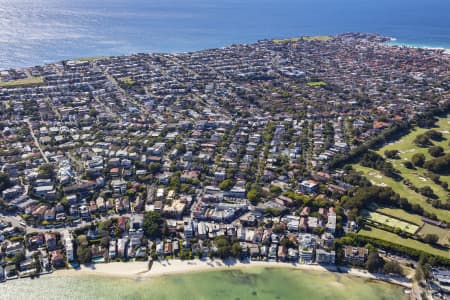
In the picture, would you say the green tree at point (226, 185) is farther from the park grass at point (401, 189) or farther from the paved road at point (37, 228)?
the park grass at point (401, 189)

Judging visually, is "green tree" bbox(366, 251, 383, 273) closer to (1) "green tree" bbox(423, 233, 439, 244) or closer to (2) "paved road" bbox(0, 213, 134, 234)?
(1) "green tree" bbox(423, 233, 439, 244)

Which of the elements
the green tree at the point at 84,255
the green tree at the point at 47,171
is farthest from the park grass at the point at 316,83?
the green tree at the point at 84,255

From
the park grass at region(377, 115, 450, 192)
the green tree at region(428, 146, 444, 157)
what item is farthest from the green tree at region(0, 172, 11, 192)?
the green tree at region(428, 146, 444, 157)

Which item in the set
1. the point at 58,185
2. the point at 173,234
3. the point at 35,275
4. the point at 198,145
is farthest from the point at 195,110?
the point at 35,275

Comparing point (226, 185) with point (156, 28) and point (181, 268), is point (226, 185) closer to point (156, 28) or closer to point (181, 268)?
point (181, 268)

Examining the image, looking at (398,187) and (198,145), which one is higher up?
(198,145)

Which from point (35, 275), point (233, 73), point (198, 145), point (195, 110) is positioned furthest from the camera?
point (233, 73)

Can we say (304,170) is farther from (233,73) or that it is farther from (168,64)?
(168,64)
